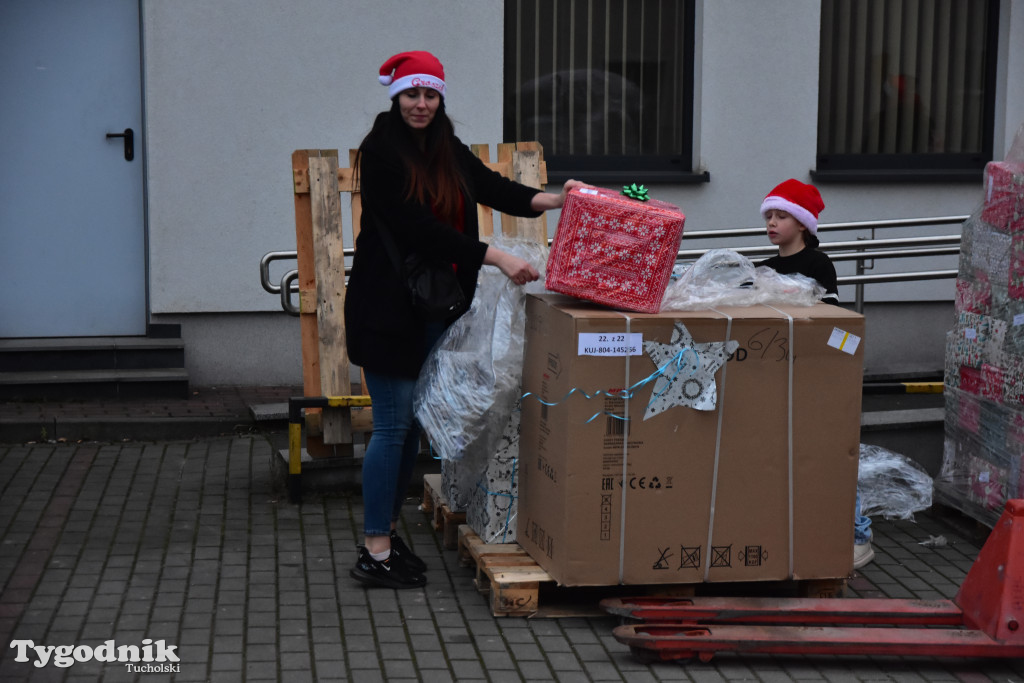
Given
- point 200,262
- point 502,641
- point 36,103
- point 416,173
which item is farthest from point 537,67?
point 502,641

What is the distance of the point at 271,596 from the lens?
14.8 feet

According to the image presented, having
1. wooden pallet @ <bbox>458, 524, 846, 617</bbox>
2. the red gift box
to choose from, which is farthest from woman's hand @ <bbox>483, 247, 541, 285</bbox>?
wooden pallet @ <bbox>458, 524, 846, 617</bbox>

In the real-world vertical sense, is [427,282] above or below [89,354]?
above

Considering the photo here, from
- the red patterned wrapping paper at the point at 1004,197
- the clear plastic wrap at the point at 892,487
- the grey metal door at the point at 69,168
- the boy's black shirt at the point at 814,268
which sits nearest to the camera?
the boy's black shirt at the point at 814,268

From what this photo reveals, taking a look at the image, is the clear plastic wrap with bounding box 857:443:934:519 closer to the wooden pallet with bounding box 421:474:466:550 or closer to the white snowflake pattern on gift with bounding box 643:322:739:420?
the white snowflake pattern on gift with bounding box 643:322:739:420

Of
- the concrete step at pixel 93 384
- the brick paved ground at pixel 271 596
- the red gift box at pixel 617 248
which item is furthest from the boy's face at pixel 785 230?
the concrete step at pixel 93 384

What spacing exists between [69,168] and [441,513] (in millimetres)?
3834

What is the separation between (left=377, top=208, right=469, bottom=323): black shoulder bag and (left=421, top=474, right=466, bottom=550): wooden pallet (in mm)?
1039

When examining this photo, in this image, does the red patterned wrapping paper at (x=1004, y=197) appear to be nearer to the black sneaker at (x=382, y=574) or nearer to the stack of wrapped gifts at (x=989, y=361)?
the stack of wrapped gifts at (x=989, y=361)

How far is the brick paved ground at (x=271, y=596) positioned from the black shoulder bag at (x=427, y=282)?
105 cm

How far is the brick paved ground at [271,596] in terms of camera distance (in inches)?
154

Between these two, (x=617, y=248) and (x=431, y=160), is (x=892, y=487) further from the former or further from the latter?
(x=431, y=160)

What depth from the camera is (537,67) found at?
8266 millimetres

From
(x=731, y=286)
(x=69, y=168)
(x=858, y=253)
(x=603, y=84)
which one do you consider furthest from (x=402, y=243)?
(x=603, y=84)
